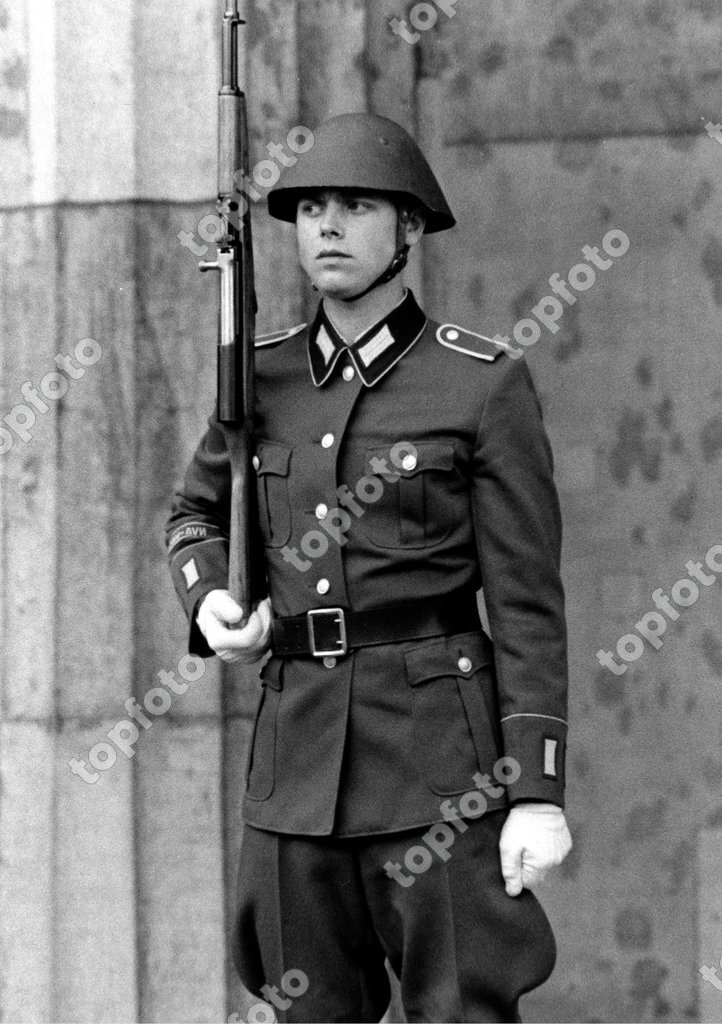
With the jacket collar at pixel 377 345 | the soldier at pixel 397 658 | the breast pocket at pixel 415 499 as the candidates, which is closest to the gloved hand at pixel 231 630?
the soldier at pixel 397 658

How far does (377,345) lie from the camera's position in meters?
3.64

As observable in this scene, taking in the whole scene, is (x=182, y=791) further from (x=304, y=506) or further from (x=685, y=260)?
(x=685, y=260)

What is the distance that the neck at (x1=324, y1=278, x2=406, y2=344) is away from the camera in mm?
3658

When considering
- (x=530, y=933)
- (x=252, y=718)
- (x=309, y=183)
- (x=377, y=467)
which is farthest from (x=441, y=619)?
(x=252, y=718)

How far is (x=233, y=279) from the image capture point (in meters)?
3.69

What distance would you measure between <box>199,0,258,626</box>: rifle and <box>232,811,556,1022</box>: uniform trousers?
49 centimetres

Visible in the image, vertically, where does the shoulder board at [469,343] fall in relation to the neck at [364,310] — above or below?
below

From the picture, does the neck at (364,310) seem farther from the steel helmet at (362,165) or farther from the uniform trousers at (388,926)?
the uniform trousers at (388,926)

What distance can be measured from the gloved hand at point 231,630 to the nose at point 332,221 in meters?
0.71

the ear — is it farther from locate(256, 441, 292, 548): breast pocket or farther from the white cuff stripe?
the white cuff stripe

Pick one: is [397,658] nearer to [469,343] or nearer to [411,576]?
[411,576]

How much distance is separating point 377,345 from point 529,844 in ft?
3.17

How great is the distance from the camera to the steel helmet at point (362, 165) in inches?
139

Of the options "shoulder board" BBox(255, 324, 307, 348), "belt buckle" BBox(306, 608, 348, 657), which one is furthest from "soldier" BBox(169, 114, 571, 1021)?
"shoulder board" BBox(255, 324, 307, 348)
